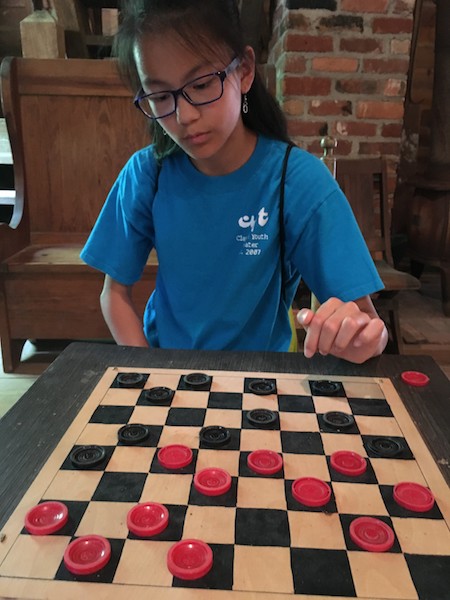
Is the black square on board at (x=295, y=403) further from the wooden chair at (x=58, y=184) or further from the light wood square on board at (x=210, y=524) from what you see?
the wooden chair at (x=58, y=184)

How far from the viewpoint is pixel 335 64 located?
2365mm

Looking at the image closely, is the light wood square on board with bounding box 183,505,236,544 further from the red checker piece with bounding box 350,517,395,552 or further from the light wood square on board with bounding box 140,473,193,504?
the red checker piece with bounding box 350,517,395,552

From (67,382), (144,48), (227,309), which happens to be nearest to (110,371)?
(67,382)

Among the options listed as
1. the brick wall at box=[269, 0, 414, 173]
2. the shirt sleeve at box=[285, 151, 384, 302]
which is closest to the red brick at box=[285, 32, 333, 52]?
the brick wall at box=[269, 0, 414, 173]

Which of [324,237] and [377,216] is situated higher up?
[324,237]

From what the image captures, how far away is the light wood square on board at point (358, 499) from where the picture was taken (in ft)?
1.96

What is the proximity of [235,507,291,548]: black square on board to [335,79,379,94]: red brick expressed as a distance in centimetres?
223

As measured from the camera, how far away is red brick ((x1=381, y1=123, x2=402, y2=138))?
2.47 meters

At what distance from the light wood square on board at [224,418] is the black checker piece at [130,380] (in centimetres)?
15

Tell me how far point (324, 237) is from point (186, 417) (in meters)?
0.49

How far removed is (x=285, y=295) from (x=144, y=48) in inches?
23.5

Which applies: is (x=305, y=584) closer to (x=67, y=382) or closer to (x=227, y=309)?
(x=67, y=382)

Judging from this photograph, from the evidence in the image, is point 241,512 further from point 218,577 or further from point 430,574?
point 430,574

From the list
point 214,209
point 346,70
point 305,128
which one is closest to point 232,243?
A: point 214,209
